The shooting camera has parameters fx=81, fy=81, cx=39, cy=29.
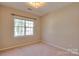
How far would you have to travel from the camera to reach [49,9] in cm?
158

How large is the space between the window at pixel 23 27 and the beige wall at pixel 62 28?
260mm

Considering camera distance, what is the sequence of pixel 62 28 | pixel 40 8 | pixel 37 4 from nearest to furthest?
pixel 37 4, pixel 40 8, pixel 62 28

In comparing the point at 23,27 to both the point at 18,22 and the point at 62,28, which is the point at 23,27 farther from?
the point at 62,28

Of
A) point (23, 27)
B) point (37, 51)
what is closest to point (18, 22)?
point (23, 27)

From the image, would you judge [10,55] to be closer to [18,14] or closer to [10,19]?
[10,19]

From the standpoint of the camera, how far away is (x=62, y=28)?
5.58ft

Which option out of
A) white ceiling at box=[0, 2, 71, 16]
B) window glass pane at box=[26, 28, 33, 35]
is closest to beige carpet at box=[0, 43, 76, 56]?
window glass pane at box=[26, 28, 33, 35]

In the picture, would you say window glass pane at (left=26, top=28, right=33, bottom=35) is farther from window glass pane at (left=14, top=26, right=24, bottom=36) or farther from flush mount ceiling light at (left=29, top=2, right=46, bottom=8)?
flush mount ceiling light at (left=29, top=2, right=46, bottom=8)

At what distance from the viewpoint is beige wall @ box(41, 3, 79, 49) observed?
1656 mm

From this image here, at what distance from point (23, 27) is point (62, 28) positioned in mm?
808

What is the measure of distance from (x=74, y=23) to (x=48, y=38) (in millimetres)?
636

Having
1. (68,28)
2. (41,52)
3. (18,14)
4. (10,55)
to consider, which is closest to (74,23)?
(68,28)

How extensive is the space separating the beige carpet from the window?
11.2 inches

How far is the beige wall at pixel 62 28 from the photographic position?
166 cm
